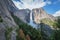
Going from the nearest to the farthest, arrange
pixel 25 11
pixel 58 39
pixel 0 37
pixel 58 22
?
pixel 0 37 < pixel 58 39 < pixel 58 22 < pixel 25 11

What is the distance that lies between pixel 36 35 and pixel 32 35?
123 centimetres

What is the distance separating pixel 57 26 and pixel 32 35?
1676 centimetres

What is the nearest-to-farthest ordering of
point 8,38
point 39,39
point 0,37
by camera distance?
point 0,37 → point 8,38 → point 39,39

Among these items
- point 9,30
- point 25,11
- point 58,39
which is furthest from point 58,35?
point 25,11

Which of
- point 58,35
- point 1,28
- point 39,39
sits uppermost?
point 1,28

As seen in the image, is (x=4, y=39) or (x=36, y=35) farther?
(x=36, y=35)

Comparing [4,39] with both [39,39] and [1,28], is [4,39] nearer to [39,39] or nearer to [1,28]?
[1,28]

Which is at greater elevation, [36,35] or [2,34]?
[2,34]

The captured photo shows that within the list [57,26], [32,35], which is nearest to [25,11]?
[32,35]

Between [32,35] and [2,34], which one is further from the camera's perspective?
[32,35]

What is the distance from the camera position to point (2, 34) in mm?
34969

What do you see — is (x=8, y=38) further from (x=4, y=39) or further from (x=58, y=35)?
(x=58, y=35)

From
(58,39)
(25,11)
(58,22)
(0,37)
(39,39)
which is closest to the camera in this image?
(0,37)

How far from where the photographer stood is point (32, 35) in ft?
198
